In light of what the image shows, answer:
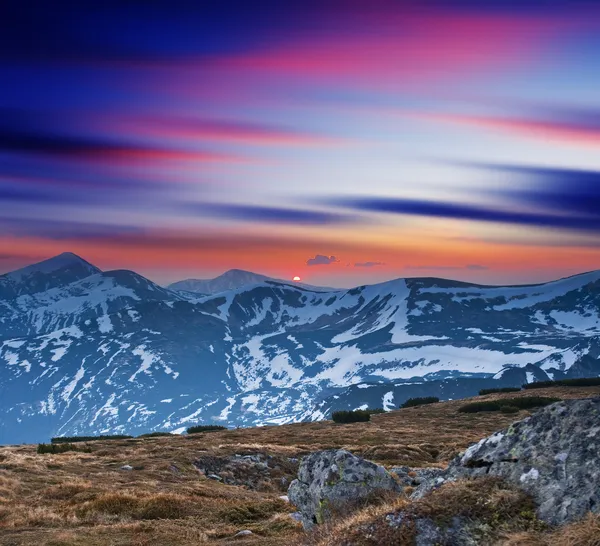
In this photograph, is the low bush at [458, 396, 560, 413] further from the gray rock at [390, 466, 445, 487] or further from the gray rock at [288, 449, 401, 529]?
the gray rock at [288, 449, 401, 529]

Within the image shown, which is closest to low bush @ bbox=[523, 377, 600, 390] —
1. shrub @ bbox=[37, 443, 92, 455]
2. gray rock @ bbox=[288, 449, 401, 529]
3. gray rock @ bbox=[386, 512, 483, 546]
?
shrub @ bbox=[37, 443, 92, 455]

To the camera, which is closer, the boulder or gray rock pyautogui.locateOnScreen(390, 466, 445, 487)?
the boulder

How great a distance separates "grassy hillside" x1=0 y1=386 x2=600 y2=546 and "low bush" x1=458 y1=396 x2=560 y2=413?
56.5 feet

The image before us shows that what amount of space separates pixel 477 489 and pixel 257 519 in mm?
13655

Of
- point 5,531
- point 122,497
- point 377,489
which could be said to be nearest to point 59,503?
point 122,497

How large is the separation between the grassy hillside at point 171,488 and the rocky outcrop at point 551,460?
452 centimetres

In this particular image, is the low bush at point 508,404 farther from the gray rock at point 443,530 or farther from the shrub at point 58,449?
the gray rock at point 443,530

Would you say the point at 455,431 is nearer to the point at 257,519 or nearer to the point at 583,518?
the point at 257,519

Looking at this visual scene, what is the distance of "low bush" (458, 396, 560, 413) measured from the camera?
8247 cm

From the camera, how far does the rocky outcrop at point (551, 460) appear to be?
Result: 11773 millimetres

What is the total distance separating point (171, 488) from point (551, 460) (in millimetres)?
23016

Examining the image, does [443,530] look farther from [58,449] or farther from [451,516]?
[58,449]

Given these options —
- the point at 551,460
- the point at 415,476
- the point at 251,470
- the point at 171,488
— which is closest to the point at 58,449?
the point at 251,470

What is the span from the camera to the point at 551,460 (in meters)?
12.8
